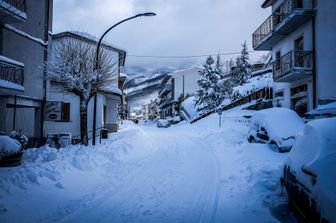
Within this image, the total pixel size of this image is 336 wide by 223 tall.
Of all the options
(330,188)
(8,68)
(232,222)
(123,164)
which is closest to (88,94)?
(8,68)

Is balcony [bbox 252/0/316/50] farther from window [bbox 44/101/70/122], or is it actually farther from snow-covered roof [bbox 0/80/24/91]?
snow-covered roof [bbox 0/80/24/91]

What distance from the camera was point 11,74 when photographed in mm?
13766

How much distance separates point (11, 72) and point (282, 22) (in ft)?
54.9

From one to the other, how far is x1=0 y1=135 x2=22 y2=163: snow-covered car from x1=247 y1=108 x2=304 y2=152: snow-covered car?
1016 centimetres

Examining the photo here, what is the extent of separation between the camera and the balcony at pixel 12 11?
40.7 feet

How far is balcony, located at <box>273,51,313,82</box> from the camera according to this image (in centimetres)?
1720

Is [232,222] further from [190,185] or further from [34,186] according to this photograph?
[34,186]

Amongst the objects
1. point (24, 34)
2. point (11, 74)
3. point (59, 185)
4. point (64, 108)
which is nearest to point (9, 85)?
point (11, 74)

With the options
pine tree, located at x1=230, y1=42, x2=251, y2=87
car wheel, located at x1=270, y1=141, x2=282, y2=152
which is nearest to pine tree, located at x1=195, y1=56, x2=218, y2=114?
pine tree, located at x1=230, y1=42, x2=251, y2=87

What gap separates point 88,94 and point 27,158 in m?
4.20

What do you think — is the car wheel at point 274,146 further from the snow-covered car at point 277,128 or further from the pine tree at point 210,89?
the pine tree at point 210,89

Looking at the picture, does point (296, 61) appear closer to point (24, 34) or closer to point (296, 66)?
point (296, 66)

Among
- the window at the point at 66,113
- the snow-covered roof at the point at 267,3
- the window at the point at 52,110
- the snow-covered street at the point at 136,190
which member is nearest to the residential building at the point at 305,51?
the snow-covered roof at the point at 267,3

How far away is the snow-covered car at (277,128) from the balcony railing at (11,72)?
40.8ft
